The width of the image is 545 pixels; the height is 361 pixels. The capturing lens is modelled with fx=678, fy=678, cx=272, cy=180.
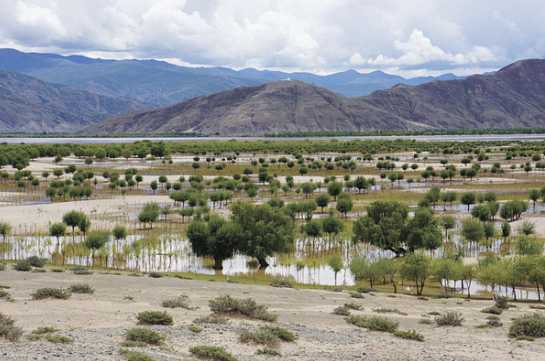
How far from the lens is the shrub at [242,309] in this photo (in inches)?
798

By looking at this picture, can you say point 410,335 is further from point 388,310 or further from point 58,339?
point 58,339

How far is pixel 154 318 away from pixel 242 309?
9.44 feet

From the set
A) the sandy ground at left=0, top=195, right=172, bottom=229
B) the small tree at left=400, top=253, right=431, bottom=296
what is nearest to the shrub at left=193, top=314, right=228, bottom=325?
the small tree at left=400, top=253, right=431, bottom=296

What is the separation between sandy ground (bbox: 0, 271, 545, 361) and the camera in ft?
53.3

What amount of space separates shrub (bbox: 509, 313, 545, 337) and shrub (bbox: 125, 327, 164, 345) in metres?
10.5

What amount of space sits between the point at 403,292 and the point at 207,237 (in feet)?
36.5

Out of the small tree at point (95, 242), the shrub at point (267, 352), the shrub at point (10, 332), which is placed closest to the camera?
the shrub at point (10, 332)

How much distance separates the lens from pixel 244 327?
19016mm

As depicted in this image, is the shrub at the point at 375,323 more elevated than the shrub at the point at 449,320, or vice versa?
the shrub at the point at 375,323

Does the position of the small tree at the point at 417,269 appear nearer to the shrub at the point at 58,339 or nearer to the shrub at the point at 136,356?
the shrub at the point at 136,356

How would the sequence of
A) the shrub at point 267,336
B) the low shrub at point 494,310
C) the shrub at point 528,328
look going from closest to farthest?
the shrub at point 267,336 < the shrub at point 528,328 < the low shrub at point 494,310

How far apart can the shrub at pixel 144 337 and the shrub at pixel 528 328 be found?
34.5ft

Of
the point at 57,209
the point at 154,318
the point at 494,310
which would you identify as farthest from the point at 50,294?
the point at 57,209

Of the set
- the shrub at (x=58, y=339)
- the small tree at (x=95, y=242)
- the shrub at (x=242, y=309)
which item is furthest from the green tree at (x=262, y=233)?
the shrub at (x=58, y=339)
